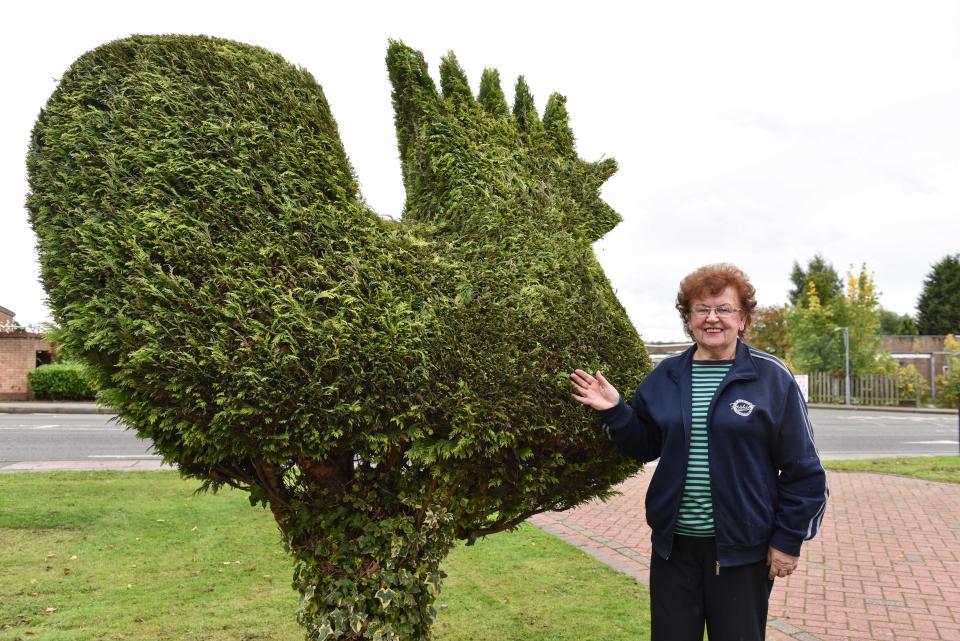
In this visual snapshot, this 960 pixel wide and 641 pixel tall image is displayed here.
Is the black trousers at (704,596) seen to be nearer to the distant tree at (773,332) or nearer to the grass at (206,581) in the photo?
the grass at (206,581)

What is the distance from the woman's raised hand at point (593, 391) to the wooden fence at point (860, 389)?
33055mm

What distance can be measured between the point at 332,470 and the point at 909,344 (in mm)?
54939

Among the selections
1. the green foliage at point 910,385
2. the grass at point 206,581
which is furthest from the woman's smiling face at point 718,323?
the green foliage at point 910,385

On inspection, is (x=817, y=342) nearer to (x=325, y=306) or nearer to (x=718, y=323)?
(x=718, y=323)

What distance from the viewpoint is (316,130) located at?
286 cm

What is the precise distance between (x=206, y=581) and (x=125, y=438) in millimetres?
10102

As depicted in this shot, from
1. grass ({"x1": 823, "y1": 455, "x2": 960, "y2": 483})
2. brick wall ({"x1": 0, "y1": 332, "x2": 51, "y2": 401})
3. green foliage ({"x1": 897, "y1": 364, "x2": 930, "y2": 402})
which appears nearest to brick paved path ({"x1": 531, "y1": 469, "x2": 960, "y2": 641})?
grass ({"x1": 823, "y1": 455, "x2": 960, "y2": 483})

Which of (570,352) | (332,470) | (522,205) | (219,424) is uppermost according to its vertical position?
(522,205)

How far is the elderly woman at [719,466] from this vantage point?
2697 mm

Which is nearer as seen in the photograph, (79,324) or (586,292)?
(79,324)

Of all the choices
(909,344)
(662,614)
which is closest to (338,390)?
(662,614)

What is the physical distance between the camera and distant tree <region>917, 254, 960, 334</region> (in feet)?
165

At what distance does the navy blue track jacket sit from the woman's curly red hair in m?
0.25

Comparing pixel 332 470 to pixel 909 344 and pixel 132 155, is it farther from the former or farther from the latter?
pixel 909 344
